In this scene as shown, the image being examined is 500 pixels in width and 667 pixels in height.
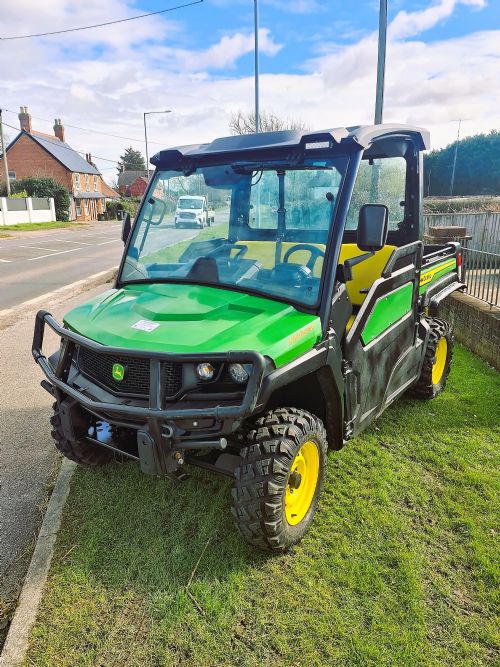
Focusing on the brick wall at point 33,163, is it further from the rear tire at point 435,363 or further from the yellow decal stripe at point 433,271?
the rear tire at point 435,363

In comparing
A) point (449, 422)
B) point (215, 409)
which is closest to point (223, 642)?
point (215, 409)

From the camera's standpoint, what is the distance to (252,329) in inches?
110

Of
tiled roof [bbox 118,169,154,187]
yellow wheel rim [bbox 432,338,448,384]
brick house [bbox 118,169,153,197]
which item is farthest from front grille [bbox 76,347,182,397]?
tiled roof [bbox 118,169,154,187]

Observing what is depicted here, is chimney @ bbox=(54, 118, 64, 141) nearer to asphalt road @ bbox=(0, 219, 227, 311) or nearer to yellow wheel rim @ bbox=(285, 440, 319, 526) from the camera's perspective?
asphalt road @ bbox=(0, 219, 227, 311)

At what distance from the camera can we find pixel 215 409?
102 inches

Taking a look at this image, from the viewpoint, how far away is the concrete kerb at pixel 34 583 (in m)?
2.35

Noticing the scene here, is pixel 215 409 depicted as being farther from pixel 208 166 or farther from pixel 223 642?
pixel 208 166

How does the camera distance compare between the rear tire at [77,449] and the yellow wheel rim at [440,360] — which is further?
the yellow wheel rim at [440,360]

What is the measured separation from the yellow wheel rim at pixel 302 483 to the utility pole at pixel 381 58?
23.0 ft

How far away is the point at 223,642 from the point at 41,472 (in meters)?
2.11

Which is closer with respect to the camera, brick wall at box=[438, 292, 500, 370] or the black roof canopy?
the black roof canopy

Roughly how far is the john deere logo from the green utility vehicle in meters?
0.02

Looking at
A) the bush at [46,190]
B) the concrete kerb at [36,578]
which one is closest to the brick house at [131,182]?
the bush at [46,190]

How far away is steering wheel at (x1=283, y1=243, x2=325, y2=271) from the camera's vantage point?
10.3 feet
